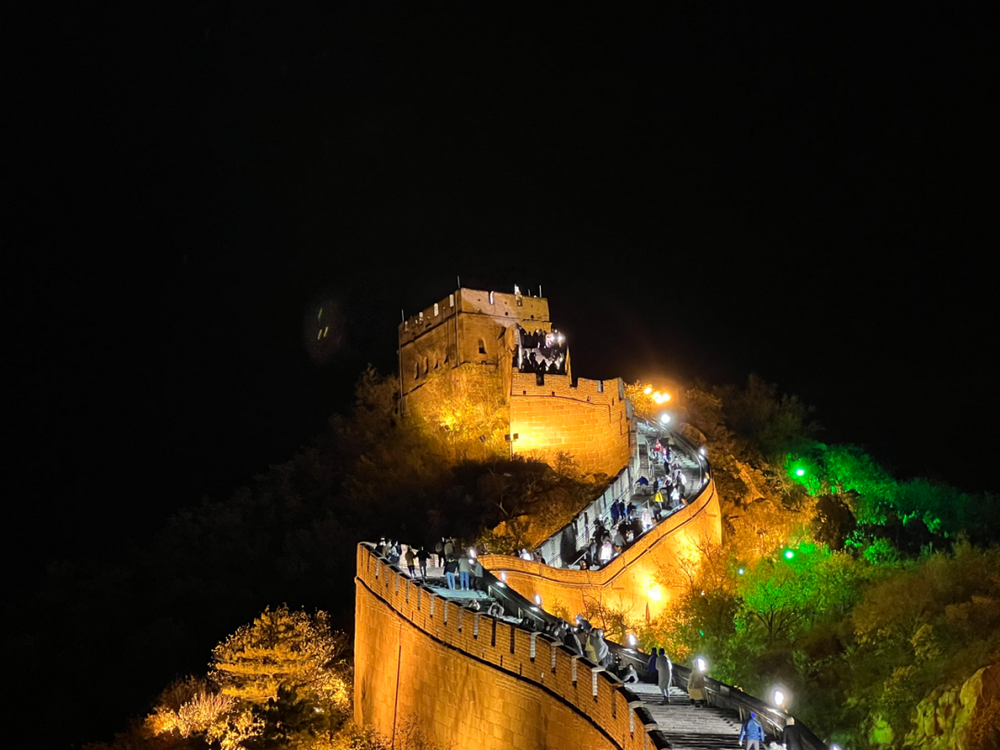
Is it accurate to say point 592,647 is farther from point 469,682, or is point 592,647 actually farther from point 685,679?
point 469,682

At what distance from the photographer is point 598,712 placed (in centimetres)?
1598

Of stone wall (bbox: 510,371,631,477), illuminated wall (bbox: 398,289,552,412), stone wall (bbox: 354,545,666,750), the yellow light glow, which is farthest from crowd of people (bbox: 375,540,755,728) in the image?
illuminated wall (bbox: 398,289,552,412)

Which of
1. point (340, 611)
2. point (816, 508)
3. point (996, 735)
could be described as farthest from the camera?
point (816, 508)

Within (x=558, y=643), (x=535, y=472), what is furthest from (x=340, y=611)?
(x=558, y=643)

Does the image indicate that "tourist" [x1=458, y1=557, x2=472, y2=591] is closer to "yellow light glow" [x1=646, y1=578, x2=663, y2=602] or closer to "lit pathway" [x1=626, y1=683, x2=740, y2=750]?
"lit pathway" [x1=626, y1=683, x2=740, y2=750]

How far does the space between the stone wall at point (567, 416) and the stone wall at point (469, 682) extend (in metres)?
14.6

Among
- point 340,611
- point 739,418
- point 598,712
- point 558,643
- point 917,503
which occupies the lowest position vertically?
point 598,712

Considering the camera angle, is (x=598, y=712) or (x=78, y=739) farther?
(x=78, y=739)

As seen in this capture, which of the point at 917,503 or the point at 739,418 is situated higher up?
the point at 739,418

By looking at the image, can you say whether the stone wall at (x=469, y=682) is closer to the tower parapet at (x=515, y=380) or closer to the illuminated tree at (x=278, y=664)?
the illuminated tree at (x=278, y=664)

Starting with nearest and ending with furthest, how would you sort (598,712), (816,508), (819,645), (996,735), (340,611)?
(598,712) < (996,735) < (819,645) < (340,611) < (816,508)

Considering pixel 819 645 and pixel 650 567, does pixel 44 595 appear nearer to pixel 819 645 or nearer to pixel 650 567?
pixel 650 567

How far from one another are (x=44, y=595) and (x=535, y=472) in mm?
22818

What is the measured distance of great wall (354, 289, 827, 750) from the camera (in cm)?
1609
